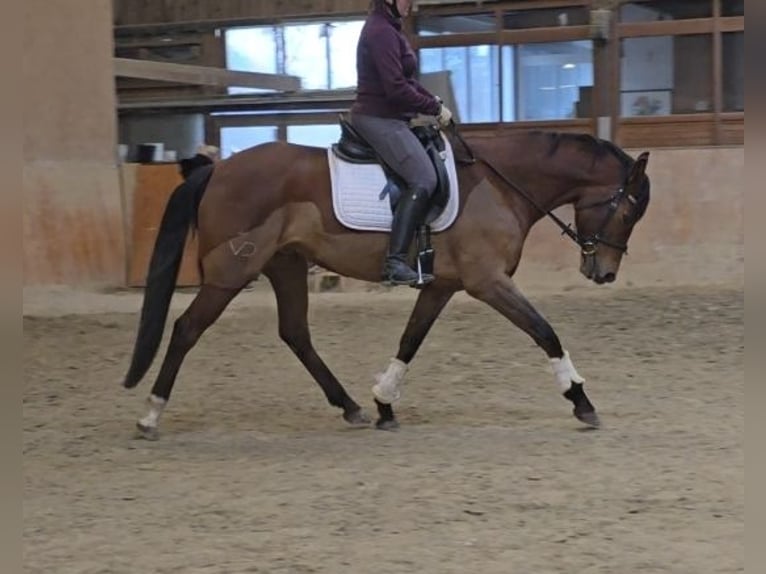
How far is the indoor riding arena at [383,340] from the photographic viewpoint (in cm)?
434

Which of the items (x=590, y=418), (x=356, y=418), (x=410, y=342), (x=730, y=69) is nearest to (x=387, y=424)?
(x=356, y=418)

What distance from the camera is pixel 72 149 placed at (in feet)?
42.7

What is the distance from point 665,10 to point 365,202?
800cm

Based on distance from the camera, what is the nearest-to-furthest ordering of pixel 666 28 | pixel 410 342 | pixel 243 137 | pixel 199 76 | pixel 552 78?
pixel 410 342, pixel 666 28, pixel 552 78, pixel 199 76, pixel 243 137

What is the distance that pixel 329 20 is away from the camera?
17.9m

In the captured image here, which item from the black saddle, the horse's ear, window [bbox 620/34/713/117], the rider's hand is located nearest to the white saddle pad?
the black saddle

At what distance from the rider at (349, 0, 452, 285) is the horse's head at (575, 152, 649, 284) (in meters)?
1.03

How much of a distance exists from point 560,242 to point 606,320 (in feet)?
8.66

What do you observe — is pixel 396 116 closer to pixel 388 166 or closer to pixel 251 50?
pixel 388 166

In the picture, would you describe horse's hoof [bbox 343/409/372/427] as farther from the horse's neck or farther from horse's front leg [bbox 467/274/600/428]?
the horse's neck

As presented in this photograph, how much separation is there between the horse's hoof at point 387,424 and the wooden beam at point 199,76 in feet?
30.1

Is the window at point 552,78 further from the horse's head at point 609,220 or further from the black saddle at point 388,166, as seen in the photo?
the black saddle at point 388,166

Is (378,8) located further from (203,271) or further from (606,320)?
(606,320)

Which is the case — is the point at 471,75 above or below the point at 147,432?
above
